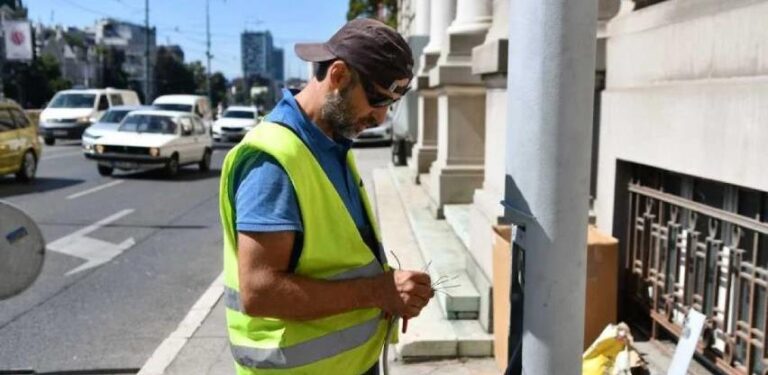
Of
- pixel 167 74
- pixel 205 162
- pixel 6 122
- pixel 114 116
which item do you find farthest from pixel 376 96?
pixel 167 74

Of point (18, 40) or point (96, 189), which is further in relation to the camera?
point (18, 40)

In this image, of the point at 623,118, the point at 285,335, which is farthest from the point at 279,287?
the point at 623,118

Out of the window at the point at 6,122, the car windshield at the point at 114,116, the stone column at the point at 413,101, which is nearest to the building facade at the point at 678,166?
the stone column at the point at 413,101

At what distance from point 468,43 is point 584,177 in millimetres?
6091

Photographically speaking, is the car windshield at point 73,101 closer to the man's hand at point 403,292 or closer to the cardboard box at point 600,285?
the cardboard box at point 600,285

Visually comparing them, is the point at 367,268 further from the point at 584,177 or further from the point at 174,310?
the point at 174,310

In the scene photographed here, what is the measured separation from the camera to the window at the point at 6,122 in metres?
13.9

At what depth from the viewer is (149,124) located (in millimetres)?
17062

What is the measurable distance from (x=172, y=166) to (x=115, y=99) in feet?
47.5

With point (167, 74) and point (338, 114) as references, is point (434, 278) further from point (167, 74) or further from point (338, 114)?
point (167, 74)

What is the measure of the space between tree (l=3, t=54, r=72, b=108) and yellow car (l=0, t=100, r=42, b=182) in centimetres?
5113

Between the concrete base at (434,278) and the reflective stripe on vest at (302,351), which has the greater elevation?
the reflective stripe on vest at (302,351)

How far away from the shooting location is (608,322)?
401 centimetres

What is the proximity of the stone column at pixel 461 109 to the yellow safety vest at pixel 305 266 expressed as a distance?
19.9 ft
